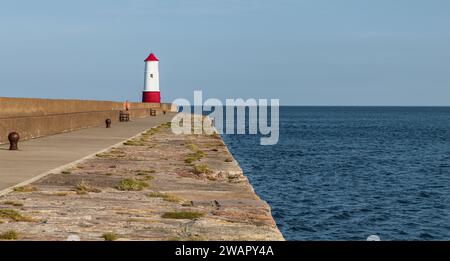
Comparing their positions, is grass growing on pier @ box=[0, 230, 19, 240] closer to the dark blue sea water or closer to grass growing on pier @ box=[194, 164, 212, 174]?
grass growing on pier @ box=[194, 164, 212, 174]

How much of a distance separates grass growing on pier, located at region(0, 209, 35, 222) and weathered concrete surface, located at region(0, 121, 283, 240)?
1 centimetres

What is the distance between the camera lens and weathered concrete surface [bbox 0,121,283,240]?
8.17m

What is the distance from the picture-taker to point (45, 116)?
27.9 meters

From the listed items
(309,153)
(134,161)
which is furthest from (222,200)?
(309,153)

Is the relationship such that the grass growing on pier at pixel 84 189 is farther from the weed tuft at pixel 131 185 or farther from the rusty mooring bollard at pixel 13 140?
the rusty mooring bollard at pixel 13 140

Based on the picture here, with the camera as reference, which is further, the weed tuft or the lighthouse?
the lighthouse

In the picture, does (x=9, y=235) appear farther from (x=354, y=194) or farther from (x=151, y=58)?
(x=151, y=58)

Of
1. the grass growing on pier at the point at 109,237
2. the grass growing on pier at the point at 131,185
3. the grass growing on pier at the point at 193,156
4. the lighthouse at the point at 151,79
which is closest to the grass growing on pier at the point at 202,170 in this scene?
the grass growing on pier at the point at 193,156

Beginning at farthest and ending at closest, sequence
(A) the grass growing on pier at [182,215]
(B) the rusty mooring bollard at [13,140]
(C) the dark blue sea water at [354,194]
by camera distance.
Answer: (B) the rusty mooring bollard at [13,140]
(C) the dark blue sea water at [354,194]
(A) the grass growing on pier at [182,215]

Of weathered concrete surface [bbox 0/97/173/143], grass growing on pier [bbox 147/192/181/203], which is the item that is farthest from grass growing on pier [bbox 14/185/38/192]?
weathered concrete surface [bbox 0/97/173/143]

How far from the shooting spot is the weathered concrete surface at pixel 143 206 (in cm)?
817

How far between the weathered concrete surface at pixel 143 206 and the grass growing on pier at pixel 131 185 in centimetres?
7
